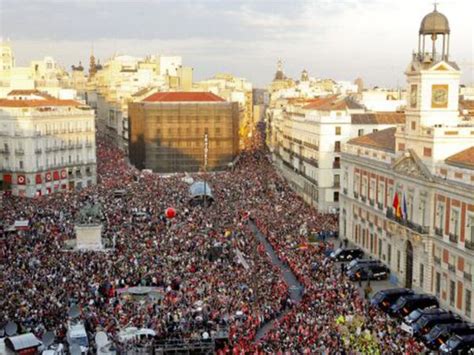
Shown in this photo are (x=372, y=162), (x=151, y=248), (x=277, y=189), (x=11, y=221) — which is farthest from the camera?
(x=277, y=189)

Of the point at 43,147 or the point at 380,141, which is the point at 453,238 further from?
the point at 43,147

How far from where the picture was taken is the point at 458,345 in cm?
2927

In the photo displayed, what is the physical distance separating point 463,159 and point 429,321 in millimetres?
8960

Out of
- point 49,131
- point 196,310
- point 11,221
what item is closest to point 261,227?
point 11,221

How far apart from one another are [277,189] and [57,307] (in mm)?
46600

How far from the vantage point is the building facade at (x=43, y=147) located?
3024 inches

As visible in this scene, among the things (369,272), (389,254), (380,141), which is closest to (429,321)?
(369,272)

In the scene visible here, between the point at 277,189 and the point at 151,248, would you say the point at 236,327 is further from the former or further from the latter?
the point at 277,189

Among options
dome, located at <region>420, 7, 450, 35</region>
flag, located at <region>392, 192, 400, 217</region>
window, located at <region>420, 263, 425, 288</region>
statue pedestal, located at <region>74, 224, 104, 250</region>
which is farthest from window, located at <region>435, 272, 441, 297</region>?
statue pedestal, located at <region>74, 224, 104, 250</region>

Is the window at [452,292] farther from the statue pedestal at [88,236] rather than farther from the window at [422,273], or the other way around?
the statue pedestal at [88,236]

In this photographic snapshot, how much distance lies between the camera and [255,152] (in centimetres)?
13738

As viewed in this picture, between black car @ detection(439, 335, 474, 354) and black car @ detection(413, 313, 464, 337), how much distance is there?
2.35 meters

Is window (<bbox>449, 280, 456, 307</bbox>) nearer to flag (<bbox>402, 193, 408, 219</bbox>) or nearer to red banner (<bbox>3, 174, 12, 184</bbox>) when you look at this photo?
flag (<bbox>402, 193, 408, 219</bbox>)

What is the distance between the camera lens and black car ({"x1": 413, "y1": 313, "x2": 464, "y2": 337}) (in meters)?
32.2
